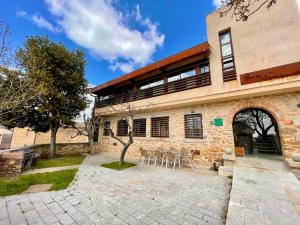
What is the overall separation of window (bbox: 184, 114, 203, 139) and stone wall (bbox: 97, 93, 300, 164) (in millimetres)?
245

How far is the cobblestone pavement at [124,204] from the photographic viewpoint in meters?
2.80

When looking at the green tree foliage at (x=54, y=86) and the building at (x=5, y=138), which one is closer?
the green tree foliage at (x=54, y=86)

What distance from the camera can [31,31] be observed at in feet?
28.2

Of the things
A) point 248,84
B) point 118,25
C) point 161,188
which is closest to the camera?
point 161,188

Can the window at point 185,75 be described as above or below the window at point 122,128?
→ above

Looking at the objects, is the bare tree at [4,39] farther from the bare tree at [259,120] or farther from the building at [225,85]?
the bare tree at [259,120]

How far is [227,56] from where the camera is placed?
7172mm

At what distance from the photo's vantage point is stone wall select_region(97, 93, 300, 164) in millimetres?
5656

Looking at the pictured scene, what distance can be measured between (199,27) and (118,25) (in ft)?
17.5

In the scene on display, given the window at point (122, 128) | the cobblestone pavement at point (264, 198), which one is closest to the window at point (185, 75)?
the window at point (122, 128)

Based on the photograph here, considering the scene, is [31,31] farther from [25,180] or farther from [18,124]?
[25,180]

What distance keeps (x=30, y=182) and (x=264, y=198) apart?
7.20 m

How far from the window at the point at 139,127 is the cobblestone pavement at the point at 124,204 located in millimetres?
5464

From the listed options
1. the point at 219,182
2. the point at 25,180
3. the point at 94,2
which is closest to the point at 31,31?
the point at 94,2
